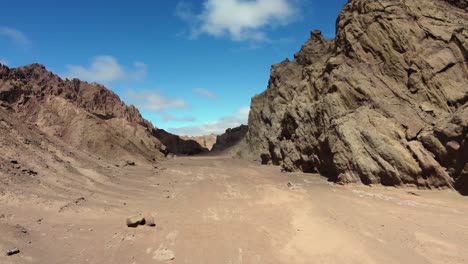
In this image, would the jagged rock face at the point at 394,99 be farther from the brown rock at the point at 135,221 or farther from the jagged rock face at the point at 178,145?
the jagged rock face at the point at 178,145

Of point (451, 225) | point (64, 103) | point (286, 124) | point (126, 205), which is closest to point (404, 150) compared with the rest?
point (451, 225)

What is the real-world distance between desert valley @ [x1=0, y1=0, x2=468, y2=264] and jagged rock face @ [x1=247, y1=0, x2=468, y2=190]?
0.18ft

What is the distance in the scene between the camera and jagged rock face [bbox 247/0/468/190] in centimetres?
1380

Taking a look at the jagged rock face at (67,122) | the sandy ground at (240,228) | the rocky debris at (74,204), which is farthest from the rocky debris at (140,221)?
the jagged rock face at (67,122)

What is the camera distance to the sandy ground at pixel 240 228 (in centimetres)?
709

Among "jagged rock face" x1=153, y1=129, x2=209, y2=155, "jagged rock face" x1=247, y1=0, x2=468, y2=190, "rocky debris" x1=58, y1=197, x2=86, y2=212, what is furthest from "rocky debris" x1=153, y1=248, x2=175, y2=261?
"jagged rock face" x1=153, y1=129, x2=209, y2=155

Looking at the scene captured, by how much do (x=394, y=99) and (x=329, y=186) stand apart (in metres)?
5.19

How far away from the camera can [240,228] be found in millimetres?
9047

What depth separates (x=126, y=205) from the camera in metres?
11.4

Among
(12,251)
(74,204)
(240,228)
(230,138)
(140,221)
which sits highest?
(230,138)

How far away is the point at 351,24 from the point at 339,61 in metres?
2.40

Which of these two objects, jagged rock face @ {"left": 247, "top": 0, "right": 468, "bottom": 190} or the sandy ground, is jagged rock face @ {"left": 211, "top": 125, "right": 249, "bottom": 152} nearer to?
jagged rock face @ {"left": 247, "top": 0, "right": 468, "bottom": 190}

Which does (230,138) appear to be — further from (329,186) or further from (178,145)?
(329,186)

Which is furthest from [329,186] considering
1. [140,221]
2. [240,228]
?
[140,221]
